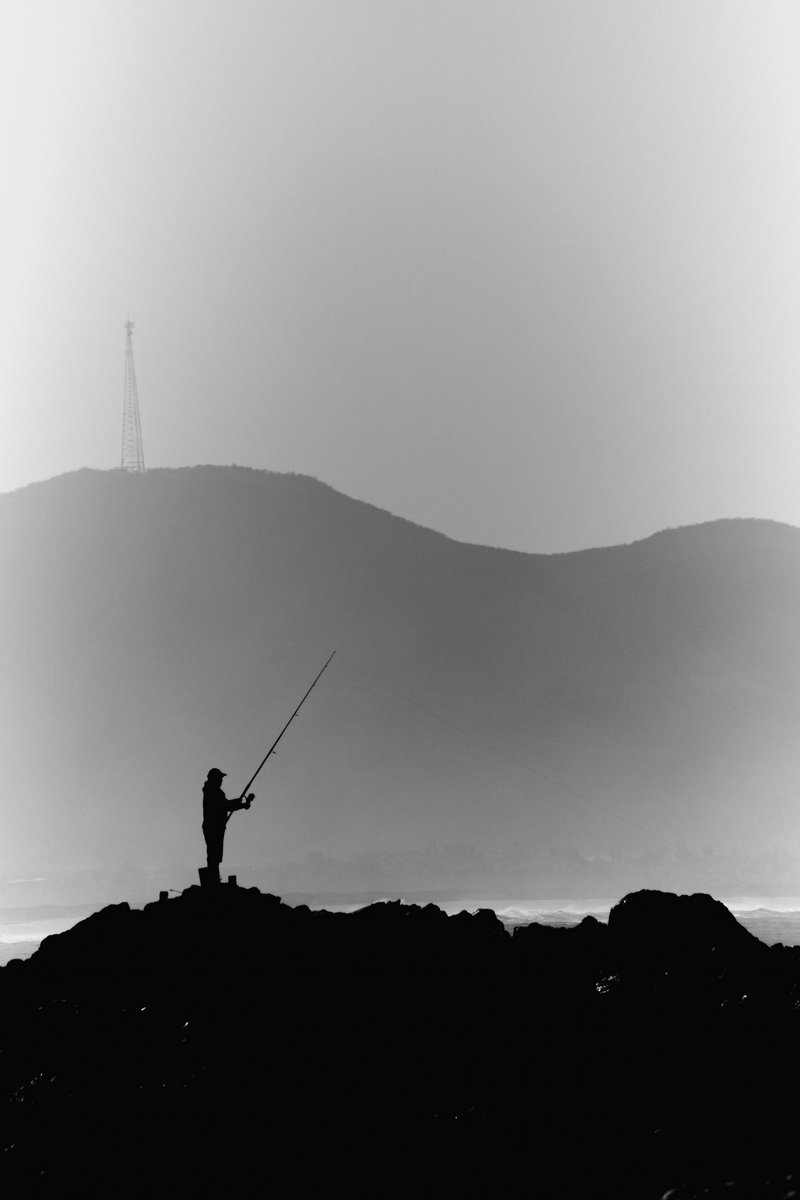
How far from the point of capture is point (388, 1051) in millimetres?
26344

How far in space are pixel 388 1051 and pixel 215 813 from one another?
5.23 metres

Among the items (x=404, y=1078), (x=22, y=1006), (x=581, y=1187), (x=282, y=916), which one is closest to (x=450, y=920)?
(x=282, y=916)

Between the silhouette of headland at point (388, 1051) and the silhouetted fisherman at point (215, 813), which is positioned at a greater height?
the silhouetted fisherman at point (215, 813)

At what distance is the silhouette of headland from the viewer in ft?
74.4

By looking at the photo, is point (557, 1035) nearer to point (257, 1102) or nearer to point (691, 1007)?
point (691, 1007)

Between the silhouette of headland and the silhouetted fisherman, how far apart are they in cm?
69

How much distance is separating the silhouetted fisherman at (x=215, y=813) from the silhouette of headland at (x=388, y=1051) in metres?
0.69

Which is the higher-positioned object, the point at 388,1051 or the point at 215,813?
the point at 215,813

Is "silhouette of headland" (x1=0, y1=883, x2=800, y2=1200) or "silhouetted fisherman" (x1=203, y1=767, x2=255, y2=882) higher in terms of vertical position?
"silhouetted fisherman" (x1=203, y1=767, x2=255, y2=882)

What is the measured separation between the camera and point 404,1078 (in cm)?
2559

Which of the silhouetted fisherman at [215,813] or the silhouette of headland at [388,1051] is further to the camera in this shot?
the silhouetted fisherman at [215,813]

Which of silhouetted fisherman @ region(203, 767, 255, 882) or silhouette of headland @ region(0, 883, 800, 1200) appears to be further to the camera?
silhouetted fisherman @ region(203, 767, 255, 882)

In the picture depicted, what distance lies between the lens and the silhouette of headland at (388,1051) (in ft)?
74.4

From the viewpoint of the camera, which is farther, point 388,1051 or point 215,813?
point 215,813
